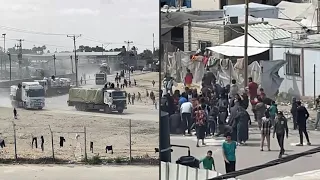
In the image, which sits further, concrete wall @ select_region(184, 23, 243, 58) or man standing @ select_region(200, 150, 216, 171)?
concrete wall @ select_region(184, 23, 243, 58)

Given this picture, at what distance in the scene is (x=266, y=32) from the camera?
4141mm

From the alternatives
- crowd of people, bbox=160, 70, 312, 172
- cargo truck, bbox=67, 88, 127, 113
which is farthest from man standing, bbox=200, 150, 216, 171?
cargo truck, bbox=67, 88, 127, 113

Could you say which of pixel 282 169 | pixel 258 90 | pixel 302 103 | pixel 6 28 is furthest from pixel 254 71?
pixel 6 28

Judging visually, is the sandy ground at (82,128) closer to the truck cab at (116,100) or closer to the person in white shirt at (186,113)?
the truck cab at (116,100)

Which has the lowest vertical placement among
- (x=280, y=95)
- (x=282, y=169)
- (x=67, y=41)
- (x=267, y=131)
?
(x=282, y=169)

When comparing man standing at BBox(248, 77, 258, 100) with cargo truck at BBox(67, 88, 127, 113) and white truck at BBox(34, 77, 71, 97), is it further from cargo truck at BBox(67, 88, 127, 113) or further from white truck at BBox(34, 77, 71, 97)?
white truck at BBox(34, 77, 71, 97)

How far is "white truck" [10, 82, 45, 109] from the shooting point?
3762 millimetres

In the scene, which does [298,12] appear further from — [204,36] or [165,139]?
[165,139]

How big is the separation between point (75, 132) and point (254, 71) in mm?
1388

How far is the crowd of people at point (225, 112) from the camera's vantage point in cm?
402

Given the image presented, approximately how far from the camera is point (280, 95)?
13.5 feet

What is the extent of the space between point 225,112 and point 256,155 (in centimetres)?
39

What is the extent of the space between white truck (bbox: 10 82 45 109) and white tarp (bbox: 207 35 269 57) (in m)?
1.29

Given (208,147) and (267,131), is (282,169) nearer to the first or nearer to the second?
(267,131)
